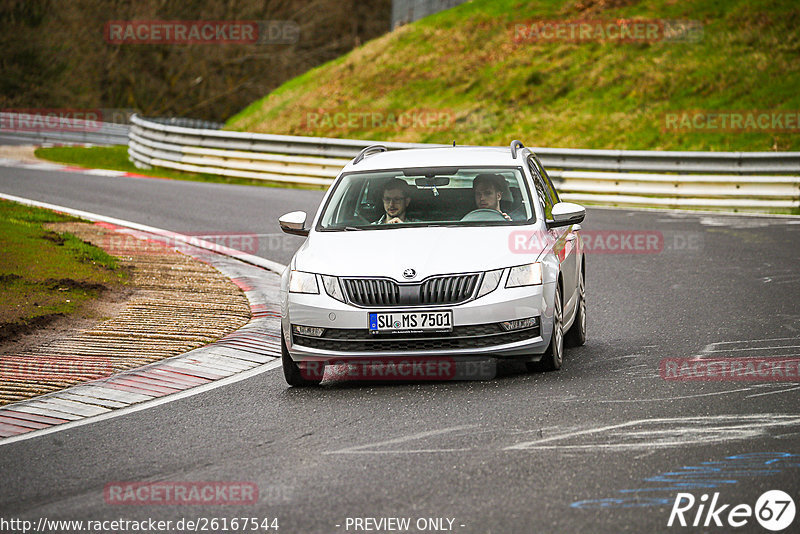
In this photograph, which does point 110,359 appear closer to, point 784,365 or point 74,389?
point 74,389

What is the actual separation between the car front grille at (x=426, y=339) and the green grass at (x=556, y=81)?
18900 millimetres

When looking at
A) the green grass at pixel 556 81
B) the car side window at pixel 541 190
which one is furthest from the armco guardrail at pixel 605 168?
the car side window at pixel 541 190

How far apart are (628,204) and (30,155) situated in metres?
18.5

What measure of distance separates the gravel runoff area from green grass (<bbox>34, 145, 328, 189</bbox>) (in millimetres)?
12884

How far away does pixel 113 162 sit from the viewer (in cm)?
3108

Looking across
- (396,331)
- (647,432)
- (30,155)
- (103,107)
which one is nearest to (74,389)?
(396,331)

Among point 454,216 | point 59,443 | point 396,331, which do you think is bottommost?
point 59,443

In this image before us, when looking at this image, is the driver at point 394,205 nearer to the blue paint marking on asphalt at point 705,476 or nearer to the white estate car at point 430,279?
the white estate car at point 430,279

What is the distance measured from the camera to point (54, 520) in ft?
17.6

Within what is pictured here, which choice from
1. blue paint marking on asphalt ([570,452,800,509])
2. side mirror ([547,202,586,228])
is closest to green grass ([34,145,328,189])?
side mirror ([547,202,586,228])

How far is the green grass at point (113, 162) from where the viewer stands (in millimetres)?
27250

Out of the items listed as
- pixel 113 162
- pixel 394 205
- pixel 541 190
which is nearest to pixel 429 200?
pixel 394 205

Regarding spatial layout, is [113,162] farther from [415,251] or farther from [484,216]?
[415,251]

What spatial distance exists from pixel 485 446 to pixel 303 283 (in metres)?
2.31
